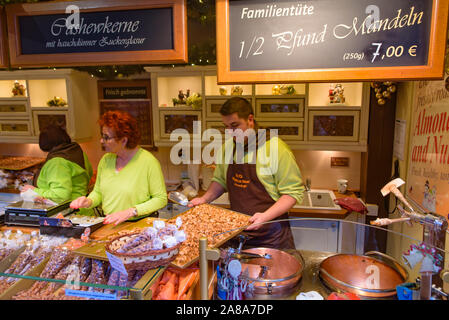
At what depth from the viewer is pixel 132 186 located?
2.53m

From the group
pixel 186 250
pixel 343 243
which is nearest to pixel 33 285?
pixel 186 250

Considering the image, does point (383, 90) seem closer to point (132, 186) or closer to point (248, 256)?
point (132, 186)

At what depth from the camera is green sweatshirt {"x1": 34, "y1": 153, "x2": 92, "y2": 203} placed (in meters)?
2.73

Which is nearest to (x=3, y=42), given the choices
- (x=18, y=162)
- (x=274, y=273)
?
(x=274, y=273)

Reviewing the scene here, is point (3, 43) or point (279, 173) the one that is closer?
point (3, 43)

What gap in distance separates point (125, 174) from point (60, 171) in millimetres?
650

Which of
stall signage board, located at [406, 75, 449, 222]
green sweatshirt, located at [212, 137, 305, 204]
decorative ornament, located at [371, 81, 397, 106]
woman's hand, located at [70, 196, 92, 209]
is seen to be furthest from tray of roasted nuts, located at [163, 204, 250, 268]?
decorative ornament, located at [371, 81, 397, 106]

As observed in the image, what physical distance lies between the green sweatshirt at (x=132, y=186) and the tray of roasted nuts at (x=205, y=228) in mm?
426

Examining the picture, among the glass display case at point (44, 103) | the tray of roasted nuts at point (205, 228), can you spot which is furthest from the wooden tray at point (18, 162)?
the tray of roasted nuts at point (205, 228)

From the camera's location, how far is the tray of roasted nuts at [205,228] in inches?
59.2
